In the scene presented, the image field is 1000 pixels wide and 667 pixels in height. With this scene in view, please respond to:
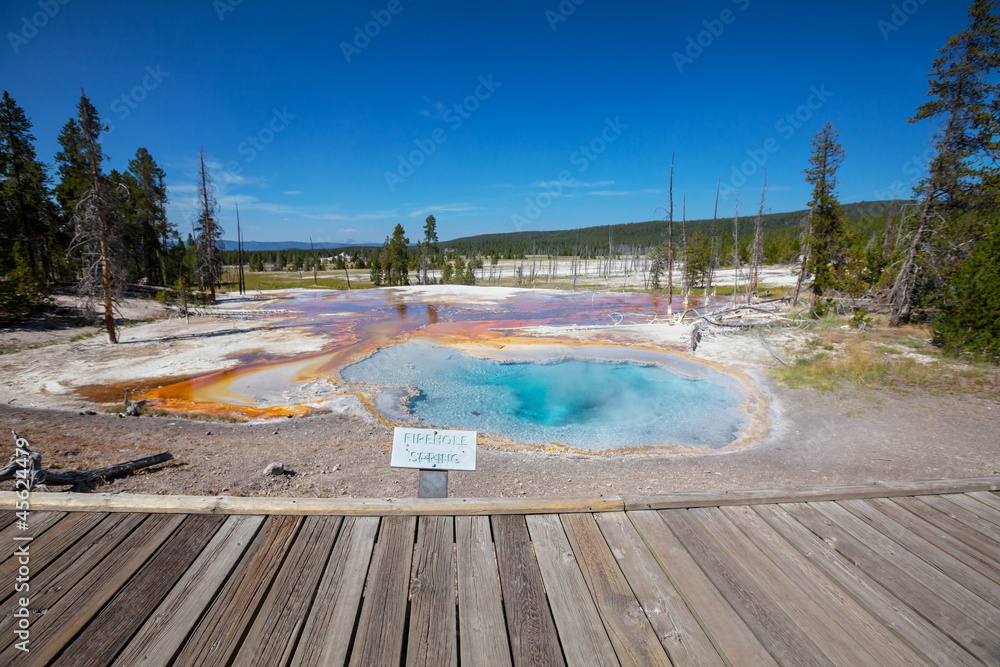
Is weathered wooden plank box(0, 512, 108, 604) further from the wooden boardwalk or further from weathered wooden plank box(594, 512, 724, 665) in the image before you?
weathered wooden plank box(594, 512, 724, 665)

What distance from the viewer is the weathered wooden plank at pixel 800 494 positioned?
2.99 m

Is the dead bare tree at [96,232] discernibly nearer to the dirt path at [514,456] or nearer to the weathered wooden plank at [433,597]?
the dirt path at [514,456]

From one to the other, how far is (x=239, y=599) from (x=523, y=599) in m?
1.49

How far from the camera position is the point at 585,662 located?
71.7 inches

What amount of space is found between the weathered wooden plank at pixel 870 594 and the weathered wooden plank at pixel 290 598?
3001 mm

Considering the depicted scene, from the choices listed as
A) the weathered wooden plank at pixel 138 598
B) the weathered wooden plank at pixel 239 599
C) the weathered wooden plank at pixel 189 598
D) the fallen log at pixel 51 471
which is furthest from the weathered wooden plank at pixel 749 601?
the fallen log at pixel 51 471

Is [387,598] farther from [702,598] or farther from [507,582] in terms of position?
[702,598]

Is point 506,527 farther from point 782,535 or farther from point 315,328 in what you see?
point 315,328

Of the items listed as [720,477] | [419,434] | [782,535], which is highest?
[419,434]

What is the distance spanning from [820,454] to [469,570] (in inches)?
349

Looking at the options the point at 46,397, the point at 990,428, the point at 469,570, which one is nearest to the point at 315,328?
the point at 46,397

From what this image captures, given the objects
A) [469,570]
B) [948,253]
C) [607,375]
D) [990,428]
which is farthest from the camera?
[948,253]

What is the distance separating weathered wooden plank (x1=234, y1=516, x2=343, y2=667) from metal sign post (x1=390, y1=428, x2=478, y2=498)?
0.61 meters

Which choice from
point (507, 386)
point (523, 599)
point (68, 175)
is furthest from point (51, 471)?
point (68, 175)
